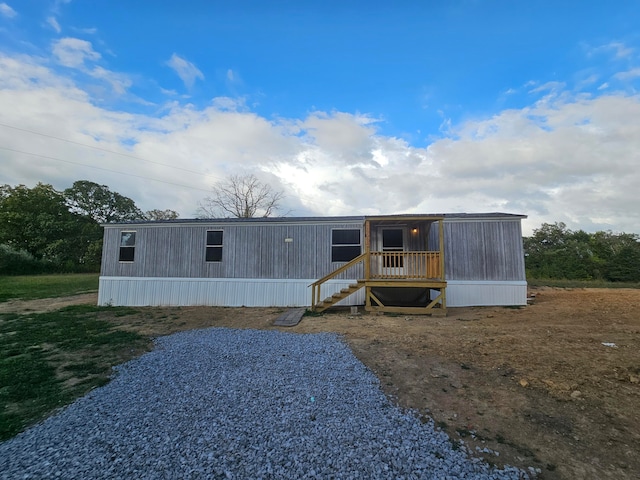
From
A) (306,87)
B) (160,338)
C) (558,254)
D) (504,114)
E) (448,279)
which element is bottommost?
(160,338)

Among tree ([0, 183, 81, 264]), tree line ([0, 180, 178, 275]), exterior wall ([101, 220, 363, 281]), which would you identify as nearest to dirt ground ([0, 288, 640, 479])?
exterior wall ([101, 220, 363, 281])

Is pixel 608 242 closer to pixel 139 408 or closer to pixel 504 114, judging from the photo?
pixel 504 114

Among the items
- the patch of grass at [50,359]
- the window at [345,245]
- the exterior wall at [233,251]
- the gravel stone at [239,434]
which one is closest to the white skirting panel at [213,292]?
the exterior wall at [233,251]

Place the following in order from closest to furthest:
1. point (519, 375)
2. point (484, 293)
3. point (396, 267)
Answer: point (519, 375) → point (484, 293) → point (396, 267)

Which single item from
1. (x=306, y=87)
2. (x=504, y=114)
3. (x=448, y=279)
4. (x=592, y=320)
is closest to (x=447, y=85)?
(x=504, y=114)

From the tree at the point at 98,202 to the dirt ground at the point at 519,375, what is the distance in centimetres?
3082

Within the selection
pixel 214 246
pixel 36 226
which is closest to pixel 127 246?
pixel 214 246

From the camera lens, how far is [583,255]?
23.7 metres

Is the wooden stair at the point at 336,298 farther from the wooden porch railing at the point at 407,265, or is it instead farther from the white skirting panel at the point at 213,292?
the white skirting panel at the point at 213,292

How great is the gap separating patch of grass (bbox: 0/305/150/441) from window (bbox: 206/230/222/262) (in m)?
3.84

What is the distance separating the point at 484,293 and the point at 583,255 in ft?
71.3

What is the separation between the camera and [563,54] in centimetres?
1023

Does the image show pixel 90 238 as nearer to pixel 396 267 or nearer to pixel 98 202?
pixel 98 202

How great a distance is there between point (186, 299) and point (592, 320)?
12583mm
